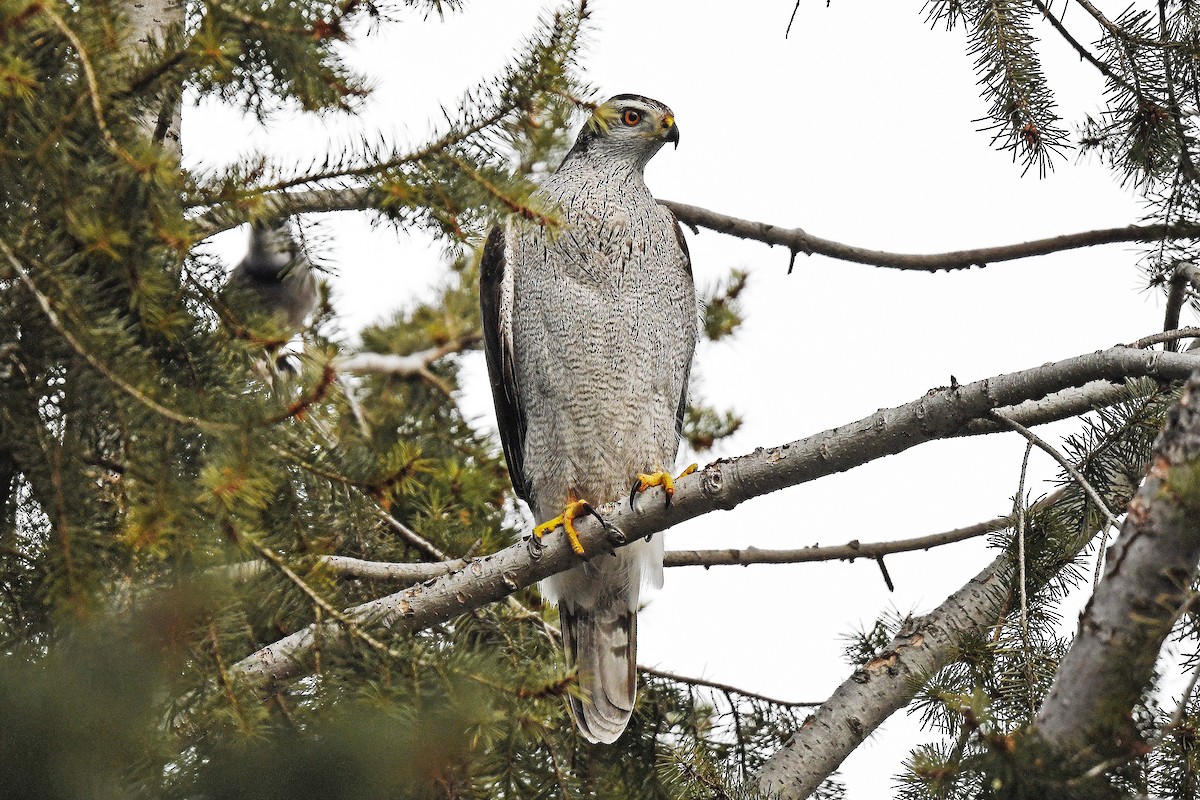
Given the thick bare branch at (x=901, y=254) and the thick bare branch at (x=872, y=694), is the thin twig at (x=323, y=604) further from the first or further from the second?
the thick bare branch at (x=901, y=254)

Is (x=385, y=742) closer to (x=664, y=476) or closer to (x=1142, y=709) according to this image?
(x=1142, y=709)

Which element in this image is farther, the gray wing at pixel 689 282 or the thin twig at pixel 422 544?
the gray wing at pixel 689 282

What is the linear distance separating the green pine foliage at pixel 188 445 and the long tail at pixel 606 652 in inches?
69.7

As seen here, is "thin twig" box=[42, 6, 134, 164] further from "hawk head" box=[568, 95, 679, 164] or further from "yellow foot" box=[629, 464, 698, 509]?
"hawk head" box=[568, 95, 679, 164]

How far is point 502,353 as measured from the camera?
4457mm

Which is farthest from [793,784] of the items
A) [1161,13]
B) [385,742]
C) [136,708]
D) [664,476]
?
[1161,13]

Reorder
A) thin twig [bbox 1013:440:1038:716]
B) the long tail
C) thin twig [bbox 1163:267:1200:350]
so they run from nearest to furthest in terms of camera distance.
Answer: thin twig [bbox 1013:440:1038:716] < thin twig [bbox 1163:267:1200:350] < the long tail

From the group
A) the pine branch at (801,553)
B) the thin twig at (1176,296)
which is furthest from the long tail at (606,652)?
the thin twig at (1176,296)

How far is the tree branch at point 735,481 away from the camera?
2398mm

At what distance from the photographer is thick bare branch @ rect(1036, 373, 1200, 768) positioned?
150 cm

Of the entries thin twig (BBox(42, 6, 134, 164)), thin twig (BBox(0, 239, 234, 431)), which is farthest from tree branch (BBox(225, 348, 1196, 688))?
thin twig (BBox(42, 6, 134, 164))

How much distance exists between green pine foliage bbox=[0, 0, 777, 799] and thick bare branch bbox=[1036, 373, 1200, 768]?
100 cm

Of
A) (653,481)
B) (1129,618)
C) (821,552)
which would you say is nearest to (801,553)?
(821,552)

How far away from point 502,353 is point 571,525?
4.28ft
